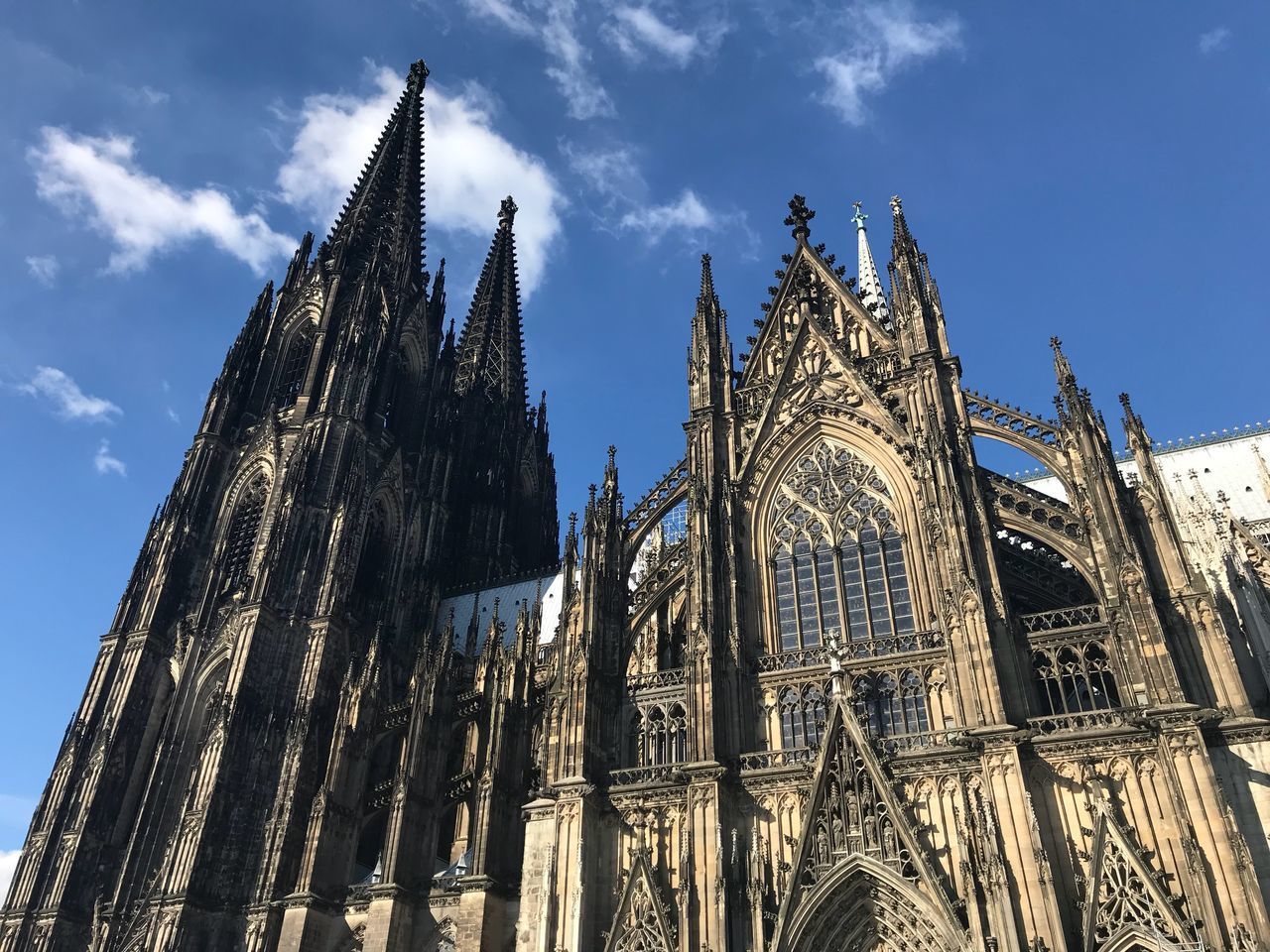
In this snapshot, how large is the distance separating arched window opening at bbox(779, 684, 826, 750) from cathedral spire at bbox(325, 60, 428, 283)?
35308 mm

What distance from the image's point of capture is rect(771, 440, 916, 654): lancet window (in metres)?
24.5

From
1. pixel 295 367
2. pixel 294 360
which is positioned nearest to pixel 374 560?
pixel 295 367

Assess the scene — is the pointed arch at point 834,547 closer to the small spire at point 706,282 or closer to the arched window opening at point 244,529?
the small spire at point 706,282

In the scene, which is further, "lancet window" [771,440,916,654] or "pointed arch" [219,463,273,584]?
"pointed arch" [219,463,273,584]

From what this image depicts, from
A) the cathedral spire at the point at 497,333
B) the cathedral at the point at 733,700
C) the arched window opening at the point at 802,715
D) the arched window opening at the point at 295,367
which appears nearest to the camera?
the cathedral at the point at 733,700

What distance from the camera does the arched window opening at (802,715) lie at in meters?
22.7

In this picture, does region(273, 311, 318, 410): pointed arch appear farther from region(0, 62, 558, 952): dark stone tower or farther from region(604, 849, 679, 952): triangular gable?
region(604, 849, 679, 952): triangular gable

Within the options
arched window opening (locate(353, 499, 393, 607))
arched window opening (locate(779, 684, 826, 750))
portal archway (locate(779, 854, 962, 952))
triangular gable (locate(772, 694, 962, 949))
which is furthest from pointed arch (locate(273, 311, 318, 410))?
portal archway (locate(779, 854, 962, 952))

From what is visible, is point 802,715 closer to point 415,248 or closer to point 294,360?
point 294,360

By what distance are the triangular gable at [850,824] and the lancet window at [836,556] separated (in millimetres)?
3342

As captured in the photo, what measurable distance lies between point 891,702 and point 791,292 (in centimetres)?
1478

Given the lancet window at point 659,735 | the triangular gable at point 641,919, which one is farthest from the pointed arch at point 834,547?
the triangular gable at point 641,919

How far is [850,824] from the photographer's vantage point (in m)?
20.3

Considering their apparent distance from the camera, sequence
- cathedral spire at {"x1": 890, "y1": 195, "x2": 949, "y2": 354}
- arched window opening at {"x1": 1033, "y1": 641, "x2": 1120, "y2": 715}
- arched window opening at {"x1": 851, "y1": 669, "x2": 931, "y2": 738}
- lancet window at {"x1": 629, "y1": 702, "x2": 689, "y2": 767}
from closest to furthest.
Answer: arched window opening at {"x1": 1033, "y1": 641, "x2": 1120, "y2": 715} < arched window opening at {"x1": 851, "y1": 669, "x2": 931, "y2": 738} < lancet window at {"x1": 629, "y1": 702, "x2": 689, "y2": 767} < cathedral spire at {"x1": 890, "y1": 195, "x2": 949, "y2": 354}
